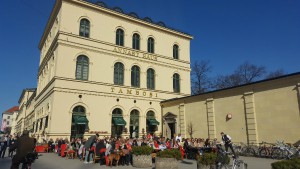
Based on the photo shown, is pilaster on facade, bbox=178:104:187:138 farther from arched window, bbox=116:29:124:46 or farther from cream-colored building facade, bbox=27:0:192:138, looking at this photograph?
arched window, bbox=116:29:124:46

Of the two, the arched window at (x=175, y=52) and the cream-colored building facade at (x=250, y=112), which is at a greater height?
the arched window at (x=175, y=52)

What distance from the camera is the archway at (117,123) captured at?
25205 mm

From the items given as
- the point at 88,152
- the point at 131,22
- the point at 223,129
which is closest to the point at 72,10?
the point at 131,22

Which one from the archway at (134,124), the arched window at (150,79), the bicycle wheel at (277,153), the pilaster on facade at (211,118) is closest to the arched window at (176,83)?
the arched window at (150,79)

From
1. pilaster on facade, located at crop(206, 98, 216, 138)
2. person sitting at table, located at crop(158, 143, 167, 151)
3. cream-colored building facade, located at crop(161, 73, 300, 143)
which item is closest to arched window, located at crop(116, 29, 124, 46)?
cream-colored building facade, located at crop(161, 73, 300, 143)

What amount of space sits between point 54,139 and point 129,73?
10.9 m

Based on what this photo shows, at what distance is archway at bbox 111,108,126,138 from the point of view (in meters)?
25.2

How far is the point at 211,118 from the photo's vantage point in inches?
864

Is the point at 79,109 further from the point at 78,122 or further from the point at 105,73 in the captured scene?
the point at 105,73

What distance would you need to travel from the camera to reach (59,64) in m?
23.3

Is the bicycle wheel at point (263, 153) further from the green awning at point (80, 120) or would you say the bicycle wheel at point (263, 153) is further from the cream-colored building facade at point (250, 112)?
the green awning at point (80, 120)

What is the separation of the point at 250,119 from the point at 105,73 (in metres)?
15.6

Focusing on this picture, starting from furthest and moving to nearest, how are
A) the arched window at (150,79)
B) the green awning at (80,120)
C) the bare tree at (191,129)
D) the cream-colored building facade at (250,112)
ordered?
1. the arched window at (150,79)
2. the bare tree at (191,129)
3. the green awning at (80,120)
4. the cream-colored building facade at (250,112)

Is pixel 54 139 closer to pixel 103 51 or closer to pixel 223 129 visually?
pixel 103 51
